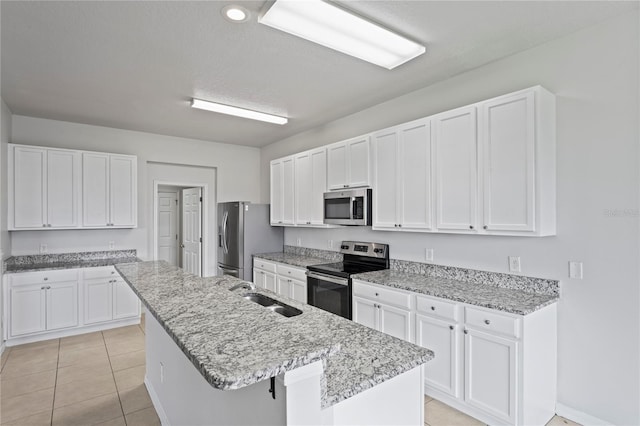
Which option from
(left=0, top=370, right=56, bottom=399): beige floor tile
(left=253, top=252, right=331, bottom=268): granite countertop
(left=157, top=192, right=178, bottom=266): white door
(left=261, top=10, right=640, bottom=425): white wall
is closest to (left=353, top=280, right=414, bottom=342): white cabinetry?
(left=261, top=10, right=640, bottom=425): white wall

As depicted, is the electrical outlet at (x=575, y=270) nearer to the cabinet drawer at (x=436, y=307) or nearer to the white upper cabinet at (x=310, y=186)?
the cabinet drawer at (x=436, y=307)

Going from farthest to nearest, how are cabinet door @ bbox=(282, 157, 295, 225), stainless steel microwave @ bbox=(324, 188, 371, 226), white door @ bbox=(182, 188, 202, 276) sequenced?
white door @ bbox=(182, 188, 202, 276), cabinet door @ bbox=(282, 157, 295, 225), stainless steel microwave @ bbox=(324, 188, 371, 226)

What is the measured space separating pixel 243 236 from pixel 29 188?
271 cm

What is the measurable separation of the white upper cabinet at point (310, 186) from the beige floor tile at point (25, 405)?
10.3 ft

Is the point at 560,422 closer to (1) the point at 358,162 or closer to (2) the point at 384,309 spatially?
(2) the point at 384,309

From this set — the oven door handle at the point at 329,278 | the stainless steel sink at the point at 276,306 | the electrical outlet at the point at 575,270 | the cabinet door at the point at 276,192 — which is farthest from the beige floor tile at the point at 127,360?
the electrical outlet at the point at 575,270

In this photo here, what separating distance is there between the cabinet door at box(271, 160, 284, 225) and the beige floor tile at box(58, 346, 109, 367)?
274 cm

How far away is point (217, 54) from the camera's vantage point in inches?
108

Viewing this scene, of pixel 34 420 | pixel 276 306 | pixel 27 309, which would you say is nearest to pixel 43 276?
pixel 27 309

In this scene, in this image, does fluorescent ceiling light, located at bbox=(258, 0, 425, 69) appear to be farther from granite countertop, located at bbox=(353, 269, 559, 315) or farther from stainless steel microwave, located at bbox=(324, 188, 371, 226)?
granite countertop, located at bbox=(353, 269, 559, 315)

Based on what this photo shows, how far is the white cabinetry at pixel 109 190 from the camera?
4555mm

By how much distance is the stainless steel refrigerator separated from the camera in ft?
17.3

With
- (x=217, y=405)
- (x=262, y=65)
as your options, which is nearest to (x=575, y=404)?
(x=217, y=405)

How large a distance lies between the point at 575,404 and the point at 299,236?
12.5 ft
